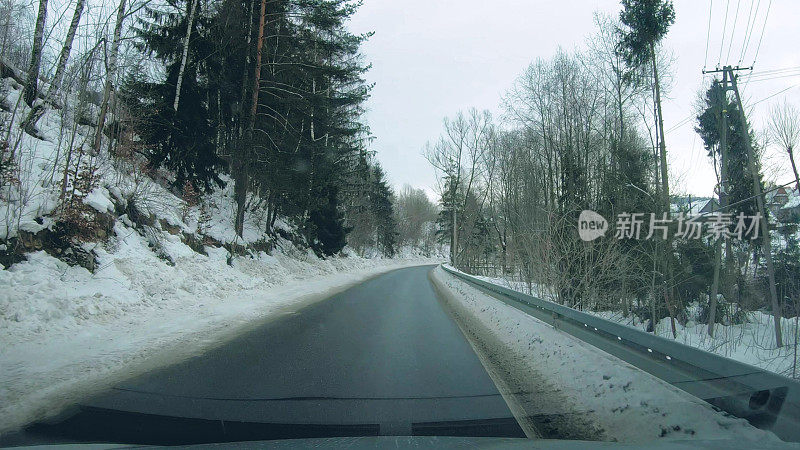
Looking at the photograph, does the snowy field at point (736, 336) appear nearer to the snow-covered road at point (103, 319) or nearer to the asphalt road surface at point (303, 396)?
the asphalt road surface at point (303, 396)

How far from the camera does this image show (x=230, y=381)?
603cm

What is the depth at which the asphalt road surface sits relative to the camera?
14.5 ft

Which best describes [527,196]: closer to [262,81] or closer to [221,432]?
[262,81]

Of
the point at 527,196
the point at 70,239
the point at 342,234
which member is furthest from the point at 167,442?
the point at 342,234

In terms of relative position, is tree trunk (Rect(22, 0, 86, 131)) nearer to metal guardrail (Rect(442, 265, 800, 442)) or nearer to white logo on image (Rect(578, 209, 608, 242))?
metal guardrail (Rect(442, 265, 800, 442))

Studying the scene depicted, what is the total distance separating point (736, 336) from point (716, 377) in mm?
14250

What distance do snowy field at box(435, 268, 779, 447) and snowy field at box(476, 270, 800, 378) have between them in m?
2.24

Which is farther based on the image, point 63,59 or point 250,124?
point 250,124

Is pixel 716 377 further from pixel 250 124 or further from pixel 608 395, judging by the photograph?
pixel 250 124

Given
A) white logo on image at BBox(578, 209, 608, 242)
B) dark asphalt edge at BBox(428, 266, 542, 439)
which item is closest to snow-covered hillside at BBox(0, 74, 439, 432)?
dark asphalt edge at BBox(428, 266, 542, 439)

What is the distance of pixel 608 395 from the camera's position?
4.84m

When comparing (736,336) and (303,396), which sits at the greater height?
(303,396)

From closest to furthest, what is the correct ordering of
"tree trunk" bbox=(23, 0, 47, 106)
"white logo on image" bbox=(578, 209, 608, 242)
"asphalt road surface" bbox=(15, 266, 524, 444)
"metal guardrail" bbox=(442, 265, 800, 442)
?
"metal guardrail" bbox=(442, 265, 800, 442) → "asphalt road surface" bbox=(15, 266, 524, 444) → "tree trunk" bbox=(23, 0, 47, 106) → "white logo on image" bbox=(578, 209, 608, 242)

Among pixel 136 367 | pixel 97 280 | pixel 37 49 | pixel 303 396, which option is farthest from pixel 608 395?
pixel 37 49
